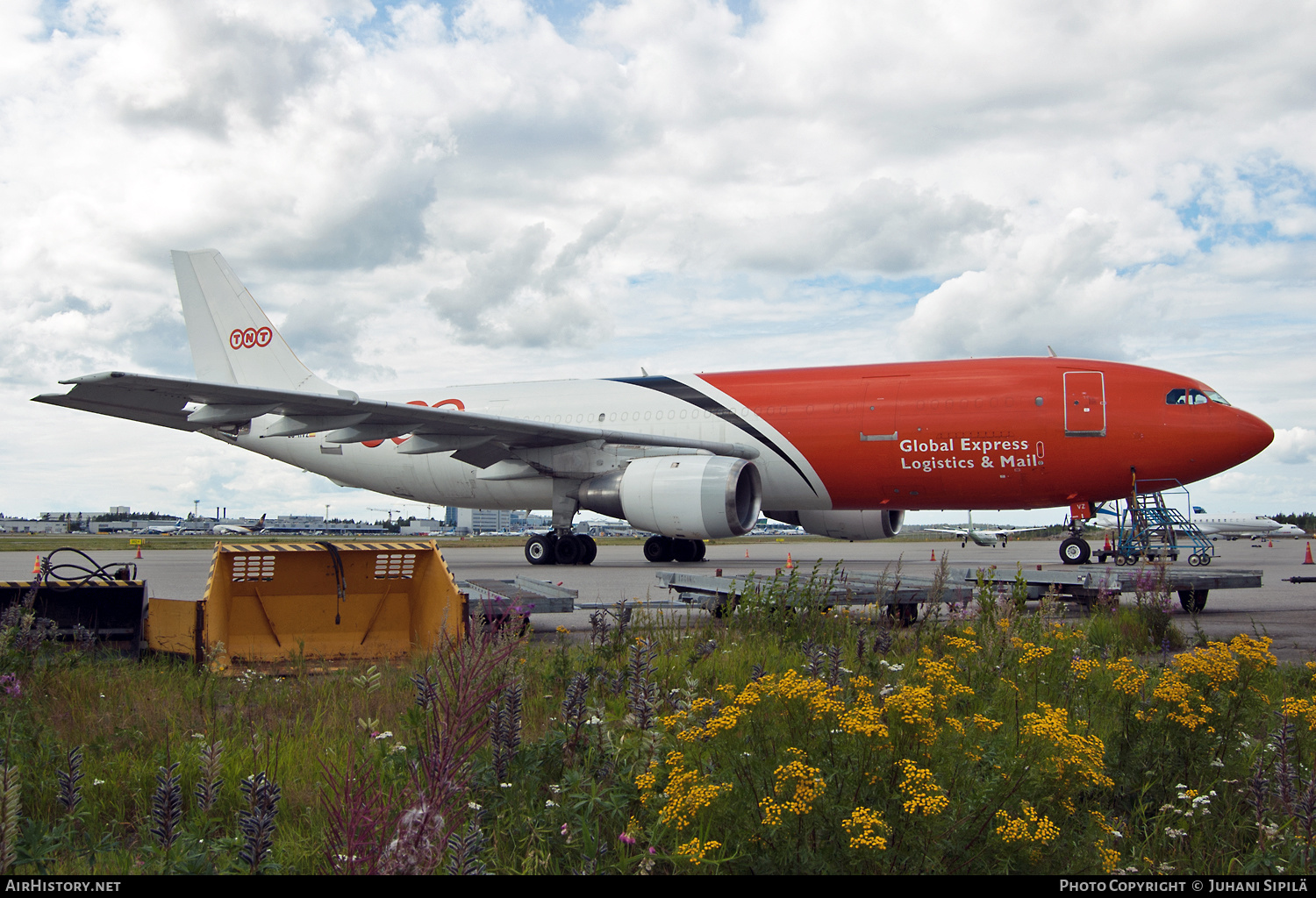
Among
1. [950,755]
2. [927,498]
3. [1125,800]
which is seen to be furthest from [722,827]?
[927,498]

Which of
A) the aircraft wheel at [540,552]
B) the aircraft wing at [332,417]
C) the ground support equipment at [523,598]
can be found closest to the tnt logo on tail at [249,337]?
the aircraft wing at [332,417]

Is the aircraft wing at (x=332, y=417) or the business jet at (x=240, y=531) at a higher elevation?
the aircraft wing at (x=332, y=417)

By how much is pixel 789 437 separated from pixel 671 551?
385 centimetres

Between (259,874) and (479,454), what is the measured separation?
1508 centimetres

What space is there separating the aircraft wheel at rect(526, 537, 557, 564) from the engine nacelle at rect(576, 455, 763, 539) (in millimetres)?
1735

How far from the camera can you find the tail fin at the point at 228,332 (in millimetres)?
19656

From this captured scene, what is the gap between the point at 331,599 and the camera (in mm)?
6105

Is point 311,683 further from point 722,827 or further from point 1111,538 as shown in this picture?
point 1111,538

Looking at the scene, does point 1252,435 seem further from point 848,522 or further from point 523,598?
point 523,598

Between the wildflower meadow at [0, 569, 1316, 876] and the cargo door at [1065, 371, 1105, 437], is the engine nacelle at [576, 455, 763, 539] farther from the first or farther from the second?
the wildflower meadow at [0, 569, 1316, 876]

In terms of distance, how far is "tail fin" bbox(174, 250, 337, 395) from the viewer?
19656 millimetres

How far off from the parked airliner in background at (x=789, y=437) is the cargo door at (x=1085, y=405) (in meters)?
0.02

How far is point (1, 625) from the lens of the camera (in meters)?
4.57

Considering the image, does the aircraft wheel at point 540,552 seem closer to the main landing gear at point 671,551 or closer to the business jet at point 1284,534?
the main landing gear at point 671,551
